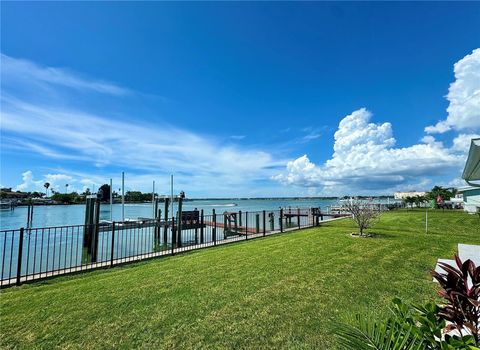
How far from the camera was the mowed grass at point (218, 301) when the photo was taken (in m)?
3.27

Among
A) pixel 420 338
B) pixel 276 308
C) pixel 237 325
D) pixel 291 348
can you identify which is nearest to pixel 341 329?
pixel 420 338

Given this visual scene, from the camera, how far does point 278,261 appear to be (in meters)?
6.88

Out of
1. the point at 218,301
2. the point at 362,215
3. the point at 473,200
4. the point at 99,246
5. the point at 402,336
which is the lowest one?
the point at 99,246

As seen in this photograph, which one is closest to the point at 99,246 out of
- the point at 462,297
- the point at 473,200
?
the point at 462,297

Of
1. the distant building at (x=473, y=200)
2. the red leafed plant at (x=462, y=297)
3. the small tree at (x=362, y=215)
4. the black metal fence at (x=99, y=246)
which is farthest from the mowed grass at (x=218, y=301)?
the distant building at (x=473, y=200)

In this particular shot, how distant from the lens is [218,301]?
14.3 feet

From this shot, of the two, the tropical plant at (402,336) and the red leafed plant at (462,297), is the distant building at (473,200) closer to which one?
the red leafed plant at (462,297)

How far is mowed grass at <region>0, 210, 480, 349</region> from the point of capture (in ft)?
10.7

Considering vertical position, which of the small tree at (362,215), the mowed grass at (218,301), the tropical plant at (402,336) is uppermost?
the small tree at (362,215)

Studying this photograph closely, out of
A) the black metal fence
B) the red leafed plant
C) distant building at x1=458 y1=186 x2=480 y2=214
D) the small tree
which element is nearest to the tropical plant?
the red leafed plant

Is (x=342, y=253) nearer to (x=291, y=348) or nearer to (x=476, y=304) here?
(x=291, y=348)

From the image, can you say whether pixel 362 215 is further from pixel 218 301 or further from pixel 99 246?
pixel 99 246

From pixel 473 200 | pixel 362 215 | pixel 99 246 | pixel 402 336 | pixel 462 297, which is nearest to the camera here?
pixel 402 336

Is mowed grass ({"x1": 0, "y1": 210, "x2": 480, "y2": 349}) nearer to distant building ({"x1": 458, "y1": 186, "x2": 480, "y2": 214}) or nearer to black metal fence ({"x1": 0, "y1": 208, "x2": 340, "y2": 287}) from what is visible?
black metal fence ({"x1": 0, "y1": 208, "x2": 340, "y2": 287})
